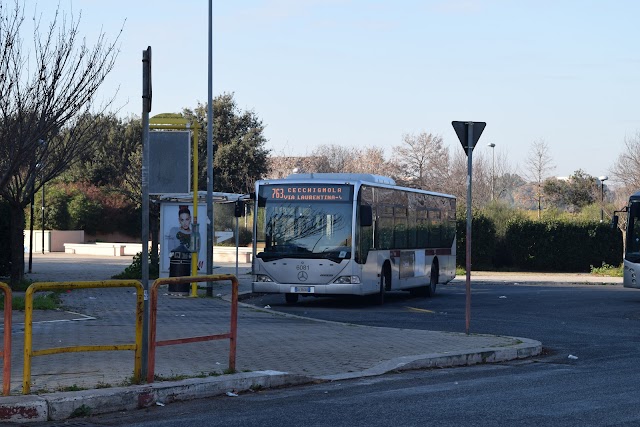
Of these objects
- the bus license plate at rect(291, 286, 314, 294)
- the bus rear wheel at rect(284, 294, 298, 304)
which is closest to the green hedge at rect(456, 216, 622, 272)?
the bus rear wheel at rect(284, 294, 298, 304)

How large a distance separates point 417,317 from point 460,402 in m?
10.9

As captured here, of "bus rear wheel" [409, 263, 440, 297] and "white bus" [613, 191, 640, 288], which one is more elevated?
"white bus" [613, 191, 640, 288]

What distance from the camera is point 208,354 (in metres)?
12.2

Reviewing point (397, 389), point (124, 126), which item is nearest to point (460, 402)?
Result: point (397, 389)

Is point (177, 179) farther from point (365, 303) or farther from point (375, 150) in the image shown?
point (375, 150)

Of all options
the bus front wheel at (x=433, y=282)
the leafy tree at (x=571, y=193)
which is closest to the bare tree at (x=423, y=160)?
the leafy tree at (x=571, y=193)

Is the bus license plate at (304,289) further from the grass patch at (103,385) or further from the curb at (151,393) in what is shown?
the grass patch at (103,385)

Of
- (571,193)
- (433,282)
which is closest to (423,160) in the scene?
(571,193)

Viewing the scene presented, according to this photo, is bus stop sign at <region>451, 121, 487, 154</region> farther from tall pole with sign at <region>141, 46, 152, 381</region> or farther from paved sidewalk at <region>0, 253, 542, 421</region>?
tall pole with sign at <region>141, 46, 152, 381</region>

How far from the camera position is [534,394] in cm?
1037

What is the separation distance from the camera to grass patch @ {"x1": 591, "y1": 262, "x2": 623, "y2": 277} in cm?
4251

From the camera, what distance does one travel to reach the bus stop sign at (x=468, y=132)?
50.4 ft

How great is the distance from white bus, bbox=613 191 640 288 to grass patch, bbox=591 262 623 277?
1612cm

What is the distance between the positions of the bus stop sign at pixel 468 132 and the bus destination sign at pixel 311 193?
7.57 meters
